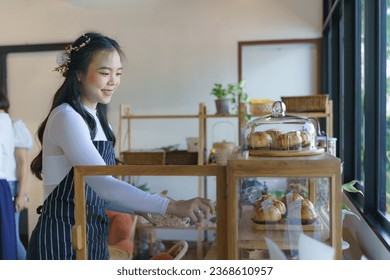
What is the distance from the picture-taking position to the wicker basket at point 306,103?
A: 1845 mm

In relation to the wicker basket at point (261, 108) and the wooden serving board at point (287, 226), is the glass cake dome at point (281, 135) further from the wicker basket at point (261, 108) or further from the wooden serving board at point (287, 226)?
the wicker basket at point (261, 108)

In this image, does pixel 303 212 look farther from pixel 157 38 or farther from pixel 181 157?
pixel 181 157

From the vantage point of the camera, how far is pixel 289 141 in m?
0.67

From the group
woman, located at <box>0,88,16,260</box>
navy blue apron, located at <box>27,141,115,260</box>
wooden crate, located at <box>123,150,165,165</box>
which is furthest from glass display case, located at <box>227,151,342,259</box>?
wooden crate, located at <box>123,150,165,165</box>

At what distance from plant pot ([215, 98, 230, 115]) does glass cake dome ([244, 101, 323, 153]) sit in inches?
53.2

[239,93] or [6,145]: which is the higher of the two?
[239,93]

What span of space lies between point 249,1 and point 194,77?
73 centimetres

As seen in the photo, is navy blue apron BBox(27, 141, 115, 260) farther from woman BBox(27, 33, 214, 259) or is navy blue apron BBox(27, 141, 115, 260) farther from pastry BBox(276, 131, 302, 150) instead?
pastry BBox(276, 131, 302, 150)

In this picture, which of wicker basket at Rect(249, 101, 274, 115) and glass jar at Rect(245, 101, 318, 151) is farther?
wicker basket at Rect(249, 101, 274, 115)

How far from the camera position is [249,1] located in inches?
70.1

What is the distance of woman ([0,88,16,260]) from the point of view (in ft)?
4.40

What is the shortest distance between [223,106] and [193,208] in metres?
1.58

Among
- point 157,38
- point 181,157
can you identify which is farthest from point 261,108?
point 157,38
